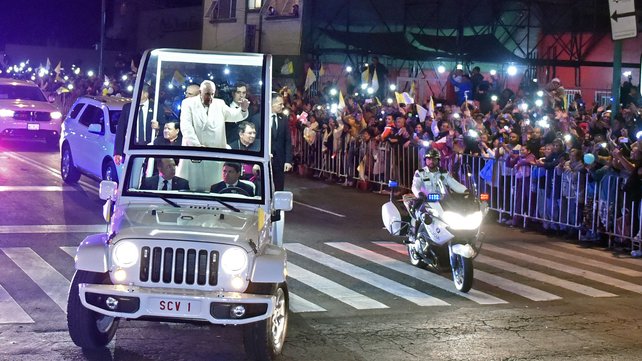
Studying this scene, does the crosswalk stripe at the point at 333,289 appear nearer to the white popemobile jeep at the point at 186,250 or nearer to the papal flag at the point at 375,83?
the white popemobile jeep at the point at 186,250

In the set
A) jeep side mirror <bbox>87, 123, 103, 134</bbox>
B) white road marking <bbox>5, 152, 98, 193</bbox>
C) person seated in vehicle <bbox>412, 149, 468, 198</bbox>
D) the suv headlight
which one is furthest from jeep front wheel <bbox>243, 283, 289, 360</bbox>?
the suv headlight

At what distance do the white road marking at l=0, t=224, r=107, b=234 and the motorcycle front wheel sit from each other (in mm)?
5720

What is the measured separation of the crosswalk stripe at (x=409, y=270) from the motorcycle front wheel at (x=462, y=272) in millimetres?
85

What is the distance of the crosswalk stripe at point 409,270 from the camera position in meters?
11.3

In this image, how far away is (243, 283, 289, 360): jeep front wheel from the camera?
25.7 ft

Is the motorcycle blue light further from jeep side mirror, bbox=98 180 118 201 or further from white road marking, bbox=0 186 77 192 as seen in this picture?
white road marking, bbox=0 186 77 192

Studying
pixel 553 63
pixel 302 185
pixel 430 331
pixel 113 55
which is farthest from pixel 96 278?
pixel 113 55

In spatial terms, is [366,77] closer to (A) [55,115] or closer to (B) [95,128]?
(A) [55,115]

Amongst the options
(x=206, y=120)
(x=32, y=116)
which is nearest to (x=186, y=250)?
(x=206, y=120)

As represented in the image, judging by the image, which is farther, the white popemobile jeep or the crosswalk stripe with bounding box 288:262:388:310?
the crosswalk stripe with bounding box 288:262:388:310

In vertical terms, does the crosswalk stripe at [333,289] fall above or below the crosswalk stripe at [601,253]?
below

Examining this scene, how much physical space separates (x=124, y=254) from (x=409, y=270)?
5.87 metres

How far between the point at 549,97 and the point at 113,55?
126 feet

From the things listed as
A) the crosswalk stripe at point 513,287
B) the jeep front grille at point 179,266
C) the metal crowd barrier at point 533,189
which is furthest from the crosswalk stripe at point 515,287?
the jeep front grille at point 179,266
